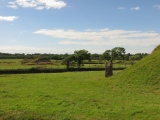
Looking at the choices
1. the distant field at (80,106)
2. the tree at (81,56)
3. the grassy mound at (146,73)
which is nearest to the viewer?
the distant field at (80,106)

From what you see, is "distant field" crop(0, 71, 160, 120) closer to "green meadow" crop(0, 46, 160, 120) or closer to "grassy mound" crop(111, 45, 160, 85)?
"green meadow" crop(0, 46, 160, 120)

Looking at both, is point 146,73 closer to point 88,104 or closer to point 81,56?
point 88,104

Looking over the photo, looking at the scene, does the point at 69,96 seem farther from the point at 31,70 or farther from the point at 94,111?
the point at 31,70

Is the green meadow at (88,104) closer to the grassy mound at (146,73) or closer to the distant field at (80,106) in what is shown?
the distant field at (80,106)

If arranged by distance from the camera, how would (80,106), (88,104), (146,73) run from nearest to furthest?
(80,106) < (88,104) < (146,73)

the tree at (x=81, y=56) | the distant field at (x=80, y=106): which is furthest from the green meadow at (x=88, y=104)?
the tree at (x=81, y=56)

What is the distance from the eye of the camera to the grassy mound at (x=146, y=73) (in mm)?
21305

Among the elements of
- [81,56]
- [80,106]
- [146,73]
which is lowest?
[80,106]

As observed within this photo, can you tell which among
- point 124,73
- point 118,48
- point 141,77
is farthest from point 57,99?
point 118,48

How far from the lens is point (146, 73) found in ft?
74.3

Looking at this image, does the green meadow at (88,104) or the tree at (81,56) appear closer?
the green meadow at (88,104)

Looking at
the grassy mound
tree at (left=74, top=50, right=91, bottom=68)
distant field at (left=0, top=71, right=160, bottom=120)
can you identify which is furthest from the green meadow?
tree at (left=74, top=50, right=91, bottom=68)

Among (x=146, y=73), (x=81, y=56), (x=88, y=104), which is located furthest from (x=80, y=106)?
(x=81, y=56)

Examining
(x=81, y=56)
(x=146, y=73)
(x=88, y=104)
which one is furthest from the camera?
(x=81, y=56)
